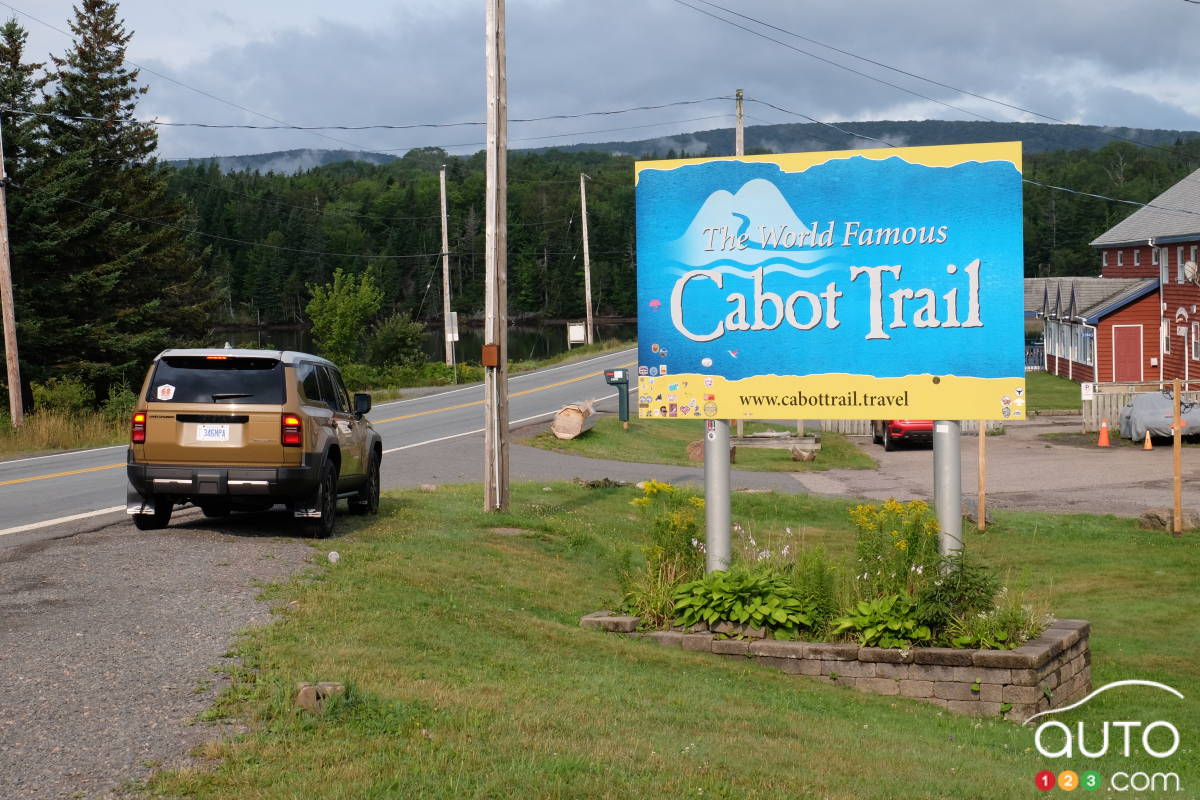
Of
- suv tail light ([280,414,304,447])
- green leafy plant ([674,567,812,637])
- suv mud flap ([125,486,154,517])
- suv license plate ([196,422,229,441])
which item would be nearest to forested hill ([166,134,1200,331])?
suv mud flap ([125,486,154,517])

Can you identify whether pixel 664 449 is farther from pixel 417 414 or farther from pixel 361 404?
pixel 361 404

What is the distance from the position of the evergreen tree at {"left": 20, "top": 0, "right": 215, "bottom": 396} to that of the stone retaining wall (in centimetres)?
4035

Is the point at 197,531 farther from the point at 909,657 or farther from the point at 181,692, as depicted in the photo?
the point at 909,657

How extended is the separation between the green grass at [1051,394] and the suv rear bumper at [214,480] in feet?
106

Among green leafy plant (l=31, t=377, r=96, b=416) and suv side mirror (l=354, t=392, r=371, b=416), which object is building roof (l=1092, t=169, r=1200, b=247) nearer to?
green leafy plant (l=31, t=377, r=96, b=416)

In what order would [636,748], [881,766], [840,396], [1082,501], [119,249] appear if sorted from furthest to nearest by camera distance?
[119,249] < [1082,501] < [840,396] < [881,766] < [636,748]

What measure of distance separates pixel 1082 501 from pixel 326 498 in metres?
15.0

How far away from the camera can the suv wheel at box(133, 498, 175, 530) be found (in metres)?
13.1

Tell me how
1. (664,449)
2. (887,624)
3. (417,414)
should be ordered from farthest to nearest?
(417,414) < (664,449) < (887,624)

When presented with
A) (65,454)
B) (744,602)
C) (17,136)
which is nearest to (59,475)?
(65,454)

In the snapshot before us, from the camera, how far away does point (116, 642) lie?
26.2 ft

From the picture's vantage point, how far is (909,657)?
946cm

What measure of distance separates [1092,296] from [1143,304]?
5.46m

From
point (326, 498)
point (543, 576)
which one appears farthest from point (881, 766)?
point (326, 498)
